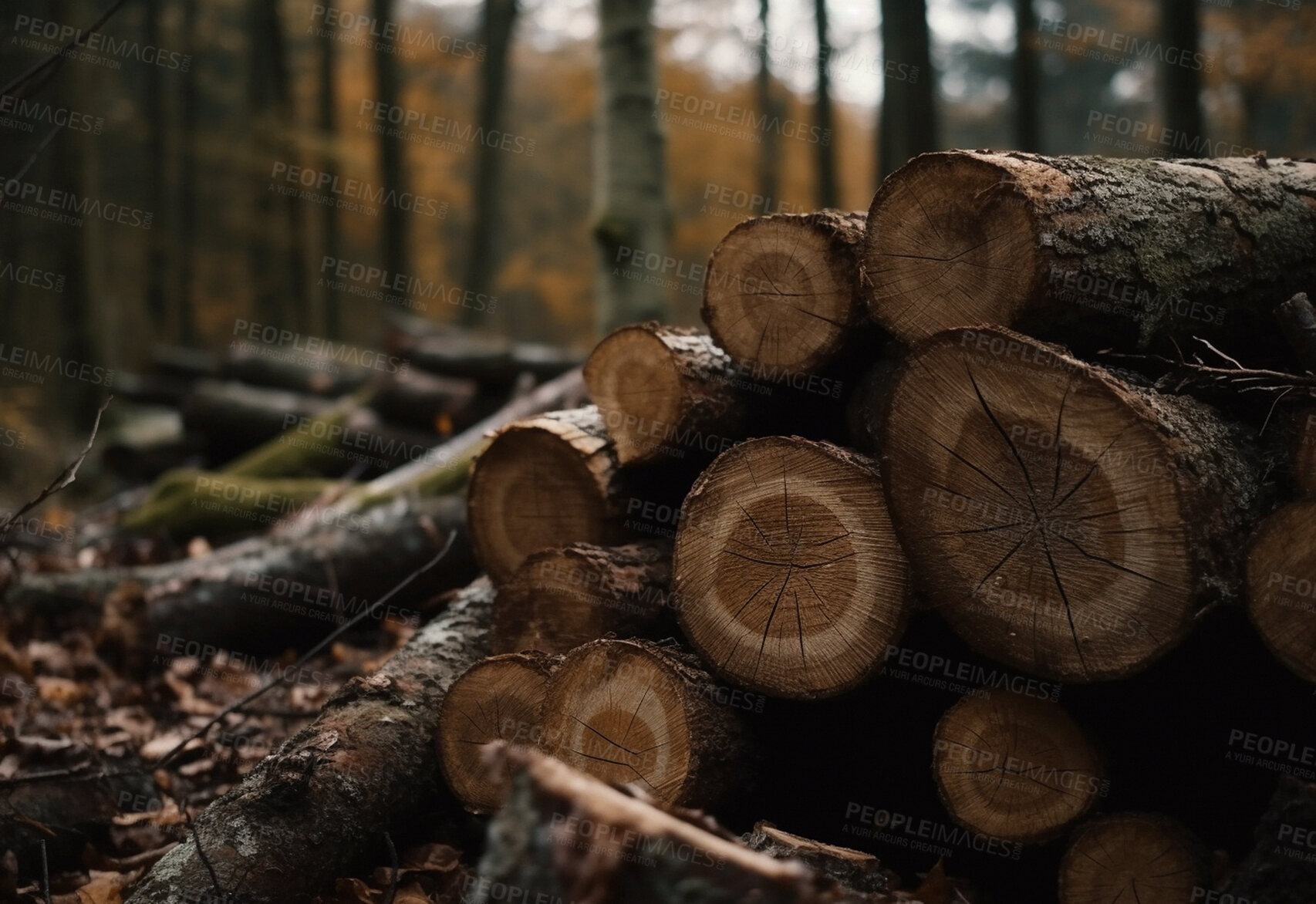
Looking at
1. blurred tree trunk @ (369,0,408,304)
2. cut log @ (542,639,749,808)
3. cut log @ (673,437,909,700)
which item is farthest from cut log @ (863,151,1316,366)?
blurred tree trunk @ (369,0,408,304)

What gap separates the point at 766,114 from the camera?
58.3ft

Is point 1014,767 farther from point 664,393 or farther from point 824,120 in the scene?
point 824,120

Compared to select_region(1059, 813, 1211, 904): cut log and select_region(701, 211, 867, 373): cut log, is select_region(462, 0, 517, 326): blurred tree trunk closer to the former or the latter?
select_region(701, 211, 867, 373): cut log

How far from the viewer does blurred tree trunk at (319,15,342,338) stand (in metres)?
15.4

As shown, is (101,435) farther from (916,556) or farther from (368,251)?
(368,251)

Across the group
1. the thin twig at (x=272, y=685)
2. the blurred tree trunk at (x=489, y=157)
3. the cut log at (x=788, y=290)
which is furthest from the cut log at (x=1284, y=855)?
the blurred tree trunk at (x=489, y=157)

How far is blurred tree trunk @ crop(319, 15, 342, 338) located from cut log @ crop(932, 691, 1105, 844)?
14.1 meters

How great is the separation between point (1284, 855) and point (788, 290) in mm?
1835

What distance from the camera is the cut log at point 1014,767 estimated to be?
98.7 inches

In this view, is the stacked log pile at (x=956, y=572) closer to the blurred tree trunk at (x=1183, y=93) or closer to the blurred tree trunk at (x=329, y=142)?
the blurred tree trunk at (x=1183, y=93)

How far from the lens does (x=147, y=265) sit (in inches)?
→ 785

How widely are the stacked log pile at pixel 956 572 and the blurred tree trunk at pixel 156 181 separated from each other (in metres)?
17.7

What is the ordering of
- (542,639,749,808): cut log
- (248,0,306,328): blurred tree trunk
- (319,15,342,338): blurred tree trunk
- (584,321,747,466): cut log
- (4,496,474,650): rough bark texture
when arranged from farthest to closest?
(319,15,342,338): blurred tree trunk
(248,0,306,328): blurred tree trunk
(4,496,474,650): rough bark texture
(584,321,747,466): cut log
(542,639,749,808): cut log

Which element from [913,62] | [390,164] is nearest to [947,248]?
[913,62]
